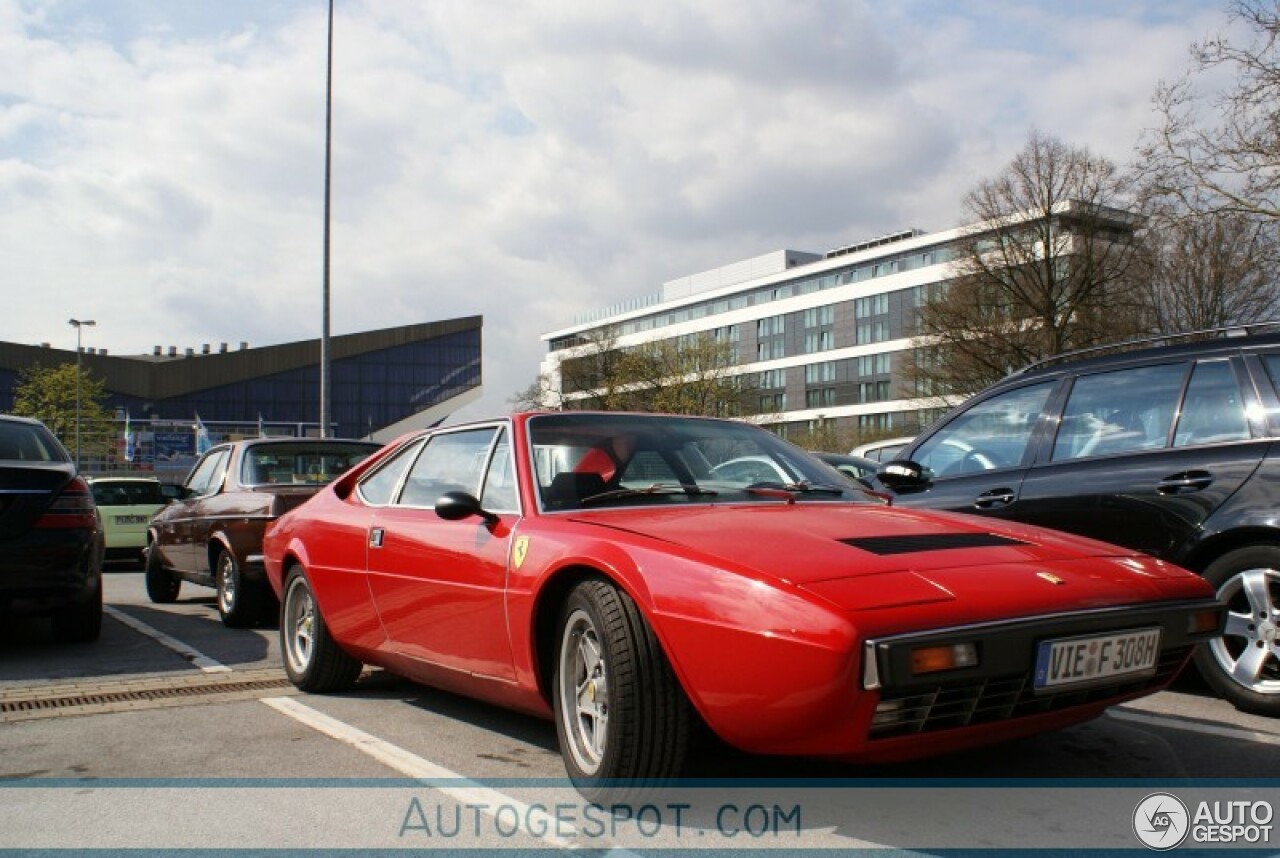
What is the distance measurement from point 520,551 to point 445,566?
0.57 m

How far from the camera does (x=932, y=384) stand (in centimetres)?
4019

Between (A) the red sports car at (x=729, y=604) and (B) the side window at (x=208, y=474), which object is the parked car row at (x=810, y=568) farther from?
(B) the side window at (x=208, y=474)

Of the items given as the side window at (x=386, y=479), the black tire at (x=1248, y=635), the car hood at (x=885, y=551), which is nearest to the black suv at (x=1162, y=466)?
the black tire at (x=1248, y=635)

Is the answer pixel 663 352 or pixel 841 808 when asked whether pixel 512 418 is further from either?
pixel 663 352

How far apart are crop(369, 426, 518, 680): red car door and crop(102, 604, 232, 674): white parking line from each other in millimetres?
2000

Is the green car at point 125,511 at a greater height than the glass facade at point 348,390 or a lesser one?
lesser

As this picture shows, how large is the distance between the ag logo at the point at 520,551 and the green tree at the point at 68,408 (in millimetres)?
63047

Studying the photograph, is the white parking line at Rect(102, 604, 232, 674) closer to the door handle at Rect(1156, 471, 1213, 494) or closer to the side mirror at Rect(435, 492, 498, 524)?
the side mirror at Rect(435, 492, 498, 524)

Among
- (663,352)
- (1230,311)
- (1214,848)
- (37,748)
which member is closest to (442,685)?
(37,748)

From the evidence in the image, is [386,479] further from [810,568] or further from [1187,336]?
[1187,336]

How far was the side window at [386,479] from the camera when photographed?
531 centimetres

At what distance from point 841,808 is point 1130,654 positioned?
0.97 m

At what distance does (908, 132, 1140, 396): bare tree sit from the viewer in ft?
125

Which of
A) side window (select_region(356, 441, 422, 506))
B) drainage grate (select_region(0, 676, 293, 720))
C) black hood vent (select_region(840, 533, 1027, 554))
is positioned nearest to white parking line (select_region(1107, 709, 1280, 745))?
black hood vent (select_region(840, 533, 1027, 554))
